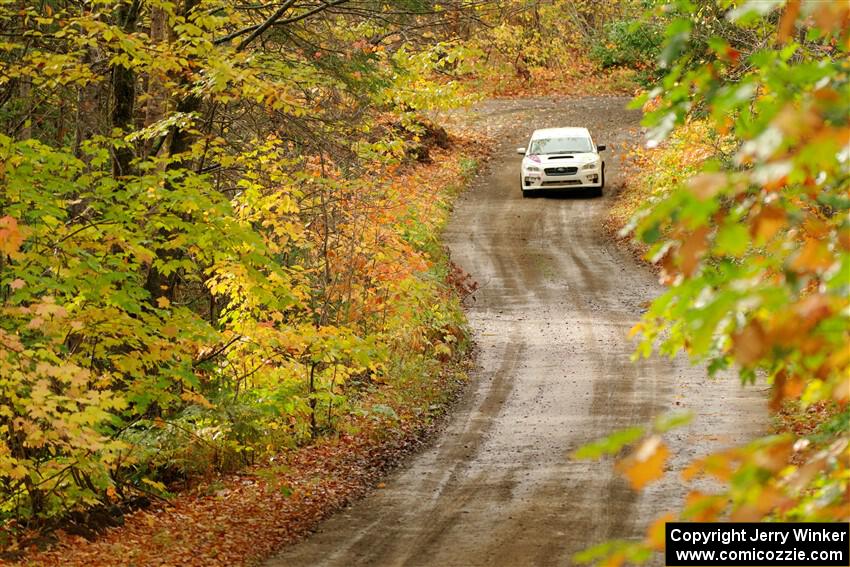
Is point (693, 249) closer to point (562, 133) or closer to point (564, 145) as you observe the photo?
point (564, 145)

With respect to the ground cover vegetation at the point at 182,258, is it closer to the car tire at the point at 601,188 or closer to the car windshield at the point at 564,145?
the car windshield at the point at 564,145

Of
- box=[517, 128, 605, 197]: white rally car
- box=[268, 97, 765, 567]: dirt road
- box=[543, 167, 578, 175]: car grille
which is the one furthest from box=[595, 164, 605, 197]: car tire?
box=[268, 97, 765, 567]: dirt road

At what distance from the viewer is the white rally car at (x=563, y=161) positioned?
29781mm

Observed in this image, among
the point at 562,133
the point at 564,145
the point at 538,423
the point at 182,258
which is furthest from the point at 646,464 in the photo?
the point at 562,133

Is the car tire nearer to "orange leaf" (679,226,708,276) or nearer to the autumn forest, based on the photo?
the autumn forest

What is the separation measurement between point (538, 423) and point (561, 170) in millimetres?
17520

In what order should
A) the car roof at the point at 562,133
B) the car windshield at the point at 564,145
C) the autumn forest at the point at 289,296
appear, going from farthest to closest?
the car roof at the point at 562,133
the car windshield at the point at 564,145
the autumn forest at the point at 289,296

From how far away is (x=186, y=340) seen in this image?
388 inches

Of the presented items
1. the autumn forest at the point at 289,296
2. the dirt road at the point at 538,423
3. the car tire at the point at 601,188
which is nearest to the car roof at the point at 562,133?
the car tire at the point at 601,188

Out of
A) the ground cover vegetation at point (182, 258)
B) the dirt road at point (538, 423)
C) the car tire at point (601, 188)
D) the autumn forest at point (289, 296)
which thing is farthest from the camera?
the car tire at point (601, 188)

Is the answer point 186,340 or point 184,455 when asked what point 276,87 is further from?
point 184,455

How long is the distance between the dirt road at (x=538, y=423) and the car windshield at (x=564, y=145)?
329cm

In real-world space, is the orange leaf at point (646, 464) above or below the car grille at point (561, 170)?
above

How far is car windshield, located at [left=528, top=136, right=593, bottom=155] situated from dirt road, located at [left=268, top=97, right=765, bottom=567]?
3292 millimetres
